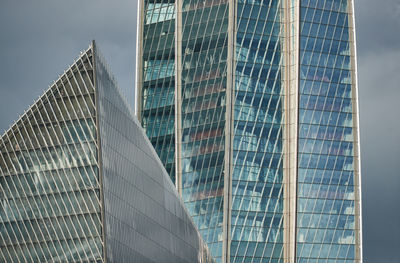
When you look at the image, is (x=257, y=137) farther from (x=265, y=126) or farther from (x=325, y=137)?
(x=325, y=137)

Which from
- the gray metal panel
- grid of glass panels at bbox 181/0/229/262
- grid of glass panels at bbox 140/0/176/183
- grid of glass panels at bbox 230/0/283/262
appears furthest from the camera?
grid of glass panels at bbox 140/0/176/183

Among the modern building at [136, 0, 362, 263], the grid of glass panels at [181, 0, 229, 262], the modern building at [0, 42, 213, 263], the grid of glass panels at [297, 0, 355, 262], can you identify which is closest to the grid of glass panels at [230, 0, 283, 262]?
the modern building at [136, 0, 362, 263]

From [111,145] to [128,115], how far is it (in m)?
5.51

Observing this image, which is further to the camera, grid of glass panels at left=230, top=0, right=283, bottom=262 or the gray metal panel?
grid of glass panels at left=230, top=0, right=283, bottom=262

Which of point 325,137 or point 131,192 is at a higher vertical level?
point 325,137

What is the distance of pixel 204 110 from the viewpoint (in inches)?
5984

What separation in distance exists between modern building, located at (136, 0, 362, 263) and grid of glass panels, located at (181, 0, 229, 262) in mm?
136

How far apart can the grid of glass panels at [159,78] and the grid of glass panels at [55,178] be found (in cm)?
5853

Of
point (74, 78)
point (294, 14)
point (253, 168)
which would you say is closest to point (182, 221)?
point (74, 78)

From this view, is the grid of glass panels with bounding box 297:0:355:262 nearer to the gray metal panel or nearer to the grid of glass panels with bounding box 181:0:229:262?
the grid of glass panels with bounding box 181:0:229:262

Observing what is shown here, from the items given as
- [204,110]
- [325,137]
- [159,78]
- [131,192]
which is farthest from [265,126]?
[131,192]

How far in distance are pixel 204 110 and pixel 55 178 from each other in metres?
59.3

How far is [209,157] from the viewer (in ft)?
493

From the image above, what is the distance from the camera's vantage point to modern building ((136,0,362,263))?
147625mm
